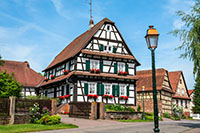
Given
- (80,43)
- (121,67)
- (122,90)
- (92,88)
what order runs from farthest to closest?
(80,43)
(121,67)
(122,90)
(92,88)

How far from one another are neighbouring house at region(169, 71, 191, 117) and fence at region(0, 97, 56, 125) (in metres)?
32.1

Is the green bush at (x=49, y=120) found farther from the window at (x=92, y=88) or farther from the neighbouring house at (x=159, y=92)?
the neighbouring house at (x=159, y=92)

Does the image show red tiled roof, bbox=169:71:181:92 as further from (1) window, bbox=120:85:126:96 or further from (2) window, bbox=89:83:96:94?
(2) window, bbox=89:83:96:94

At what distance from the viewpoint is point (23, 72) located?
4594 centimetres

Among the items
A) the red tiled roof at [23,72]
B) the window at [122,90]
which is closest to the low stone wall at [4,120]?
the window at [122,90]

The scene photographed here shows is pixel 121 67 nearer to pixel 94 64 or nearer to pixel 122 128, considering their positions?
pixel 94 64

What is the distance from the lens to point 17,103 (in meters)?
18.5

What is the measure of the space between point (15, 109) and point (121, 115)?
10298 millimetres

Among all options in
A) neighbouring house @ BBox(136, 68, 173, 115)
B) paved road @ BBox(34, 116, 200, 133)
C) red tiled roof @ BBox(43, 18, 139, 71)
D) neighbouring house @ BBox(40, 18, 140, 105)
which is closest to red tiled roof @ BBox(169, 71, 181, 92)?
neighbouring house @ BBox(136, 68, 173, 115)

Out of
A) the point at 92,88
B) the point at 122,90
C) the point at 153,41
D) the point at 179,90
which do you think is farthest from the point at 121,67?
the point at 153,41

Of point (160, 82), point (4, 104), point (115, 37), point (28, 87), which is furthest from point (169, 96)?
point (4, 104)

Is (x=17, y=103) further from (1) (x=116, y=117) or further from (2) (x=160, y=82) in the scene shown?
(2) (x=160, y=82)

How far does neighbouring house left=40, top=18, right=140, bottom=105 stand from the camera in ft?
99.0

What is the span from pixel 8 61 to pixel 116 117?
29791mm
